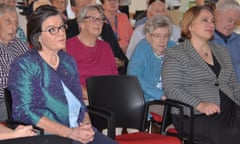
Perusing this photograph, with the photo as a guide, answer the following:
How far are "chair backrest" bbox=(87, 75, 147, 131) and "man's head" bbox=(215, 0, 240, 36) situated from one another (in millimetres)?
1138

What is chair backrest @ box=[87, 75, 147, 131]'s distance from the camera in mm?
3199

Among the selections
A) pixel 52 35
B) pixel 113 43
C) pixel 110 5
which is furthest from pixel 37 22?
pixel 110 5

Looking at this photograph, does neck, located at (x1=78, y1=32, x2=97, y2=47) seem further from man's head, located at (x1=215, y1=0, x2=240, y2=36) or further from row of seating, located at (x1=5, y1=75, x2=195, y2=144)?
man's head, located at (x1=215, y1=0, x2=240, y2=36)

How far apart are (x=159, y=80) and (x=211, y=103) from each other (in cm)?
68

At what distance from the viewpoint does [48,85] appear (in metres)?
2.55

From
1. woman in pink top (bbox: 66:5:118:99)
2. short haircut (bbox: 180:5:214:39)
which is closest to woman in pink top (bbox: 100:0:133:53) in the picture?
woman in pink top (bbox: 66:5:118:99)

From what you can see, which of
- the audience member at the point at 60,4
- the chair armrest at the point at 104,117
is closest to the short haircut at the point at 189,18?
the chair armrest at the point at 104,117

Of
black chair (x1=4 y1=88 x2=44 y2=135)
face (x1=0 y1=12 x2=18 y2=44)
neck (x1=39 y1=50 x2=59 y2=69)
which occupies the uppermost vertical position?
face (x1=0 y1=12 x2=18 y2=44)

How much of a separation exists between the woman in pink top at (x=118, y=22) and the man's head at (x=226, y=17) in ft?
4.63

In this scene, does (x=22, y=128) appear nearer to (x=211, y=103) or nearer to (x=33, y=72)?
(x=33, y=72)

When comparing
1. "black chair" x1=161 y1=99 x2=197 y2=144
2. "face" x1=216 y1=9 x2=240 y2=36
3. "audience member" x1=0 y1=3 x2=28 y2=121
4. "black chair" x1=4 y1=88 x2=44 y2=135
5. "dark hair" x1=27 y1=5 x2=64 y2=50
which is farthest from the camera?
"face" x1=216 y1=9 x2=240 y2=36

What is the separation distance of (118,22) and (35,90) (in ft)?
9.42

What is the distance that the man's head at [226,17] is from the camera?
13.0 ft

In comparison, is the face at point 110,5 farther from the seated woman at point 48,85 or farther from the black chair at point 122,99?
the seated woman at point 48,85
